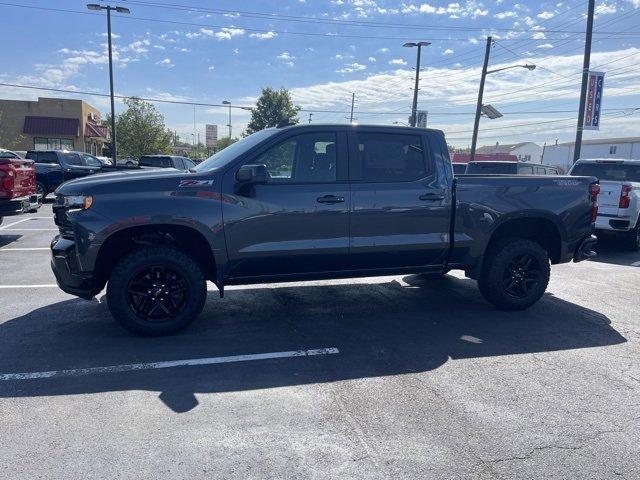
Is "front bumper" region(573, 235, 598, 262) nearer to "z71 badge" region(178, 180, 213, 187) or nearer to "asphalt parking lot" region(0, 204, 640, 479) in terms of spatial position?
"asphalt parking lot" region(0, 204, 640, 479)

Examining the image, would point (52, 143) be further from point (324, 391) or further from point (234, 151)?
point (324, 391)

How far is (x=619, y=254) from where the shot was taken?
10469 millimetres

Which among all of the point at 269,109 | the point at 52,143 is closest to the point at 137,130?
the point at 52,143

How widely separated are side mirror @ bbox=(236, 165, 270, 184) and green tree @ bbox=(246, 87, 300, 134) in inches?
1999

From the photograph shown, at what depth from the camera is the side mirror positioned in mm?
4664

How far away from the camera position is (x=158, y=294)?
4.88 m

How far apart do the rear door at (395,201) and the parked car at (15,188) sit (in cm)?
748

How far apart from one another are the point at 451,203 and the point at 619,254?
6.85 meters

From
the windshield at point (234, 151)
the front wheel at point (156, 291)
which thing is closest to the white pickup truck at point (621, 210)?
the windshield at point (234, 151)

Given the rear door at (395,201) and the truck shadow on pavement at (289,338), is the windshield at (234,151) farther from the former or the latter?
the truck shadow on pavement at (289,338)

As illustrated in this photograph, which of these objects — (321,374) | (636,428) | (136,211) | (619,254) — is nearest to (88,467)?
(321,374)

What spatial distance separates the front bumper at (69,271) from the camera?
15.3 feet

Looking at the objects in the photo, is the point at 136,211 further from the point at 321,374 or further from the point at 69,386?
the point at 321,374

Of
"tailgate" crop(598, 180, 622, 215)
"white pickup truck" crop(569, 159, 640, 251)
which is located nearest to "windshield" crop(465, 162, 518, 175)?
"white pickup truck" crop(569, 159, 640, 251)
